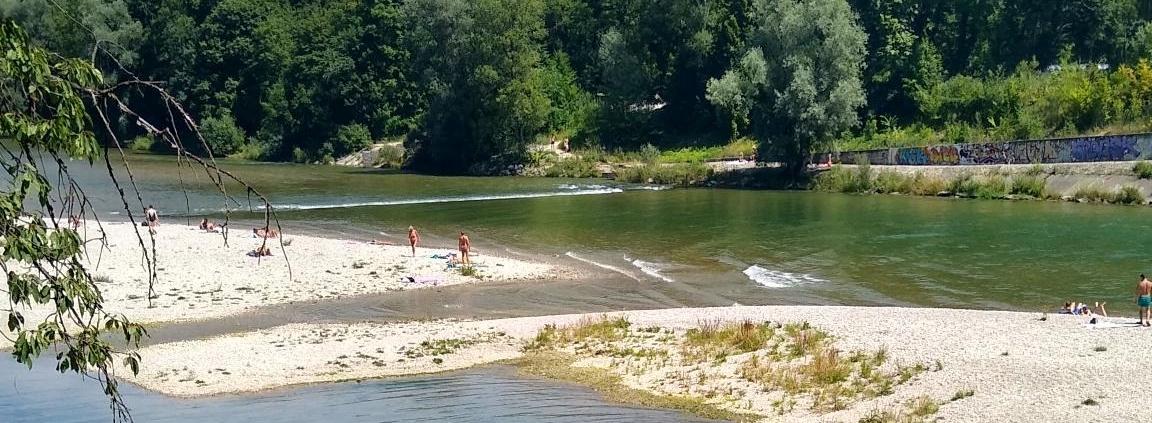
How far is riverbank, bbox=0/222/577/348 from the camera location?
37812 mm

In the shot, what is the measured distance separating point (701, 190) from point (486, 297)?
53679mm

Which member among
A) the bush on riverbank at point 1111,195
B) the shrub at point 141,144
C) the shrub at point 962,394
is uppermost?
the shrub at point 141,144

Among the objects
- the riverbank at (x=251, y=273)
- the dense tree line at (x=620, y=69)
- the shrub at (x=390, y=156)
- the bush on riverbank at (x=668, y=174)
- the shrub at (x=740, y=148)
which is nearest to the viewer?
the riverbank at (x=251, y=273)

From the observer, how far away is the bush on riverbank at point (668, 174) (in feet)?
321

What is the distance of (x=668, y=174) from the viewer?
9956 cm

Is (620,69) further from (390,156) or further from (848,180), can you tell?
(848,180)

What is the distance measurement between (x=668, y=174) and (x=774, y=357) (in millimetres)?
72578

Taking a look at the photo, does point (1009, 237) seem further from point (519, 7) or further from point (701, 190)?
point (519, 7)

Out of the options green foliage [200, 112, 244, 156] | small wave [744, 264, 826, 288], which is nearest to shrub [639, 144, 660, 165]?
green foliage [200, 112, 244, 156]

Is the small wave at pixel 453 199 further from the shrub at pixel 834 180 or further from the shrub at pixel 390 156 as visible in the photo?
the shrub at pixel 390 156

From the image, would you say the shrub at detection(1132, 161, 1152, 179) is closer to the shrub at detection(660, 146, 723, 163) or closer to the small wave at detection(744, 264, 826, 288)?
the shrub at detection(660, 146, 723, 163)

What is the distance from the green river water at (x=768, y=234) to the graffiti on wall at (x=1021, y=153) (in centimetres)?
913

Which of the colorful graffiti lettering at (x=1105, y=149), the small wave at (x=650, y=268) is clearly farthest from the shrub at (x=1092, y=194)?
the small wave at (x=650, y=268)

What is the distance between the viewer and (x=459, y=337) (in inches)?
1277
